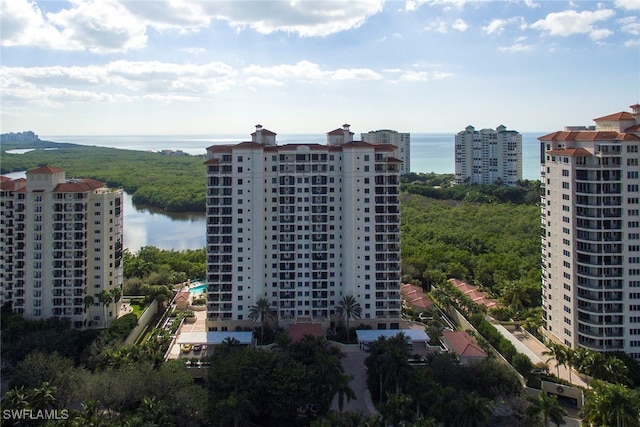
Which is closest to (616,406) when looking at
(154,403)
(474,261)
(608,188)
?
(608,188)

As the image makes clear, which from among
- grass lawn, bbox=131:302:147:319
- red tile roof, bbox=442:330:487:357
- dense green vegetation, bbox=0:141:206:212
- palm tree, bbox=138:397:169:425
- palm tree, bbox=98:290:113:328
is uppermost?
dense green vegetation, bbox=0:141:206:212

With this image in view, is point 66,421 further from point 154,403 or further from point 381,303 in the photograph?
point 381,303

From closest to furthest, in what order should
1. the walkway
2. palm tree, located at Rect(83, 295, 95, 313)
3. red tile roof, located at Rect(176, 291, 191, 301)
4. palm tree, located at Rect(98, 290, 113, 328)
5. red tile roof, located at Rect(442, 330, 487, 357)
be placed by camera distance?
1. the walkway
2. red tile roof, located at Rect(442, 330, 487, 357)
3. palm tree, located at Rect(83, 295, 95, 313)
4. palm tree, located at Rect(98, 290, 113, 328)
5. red tile roof, located at Rect(176, 291, 191, 301)

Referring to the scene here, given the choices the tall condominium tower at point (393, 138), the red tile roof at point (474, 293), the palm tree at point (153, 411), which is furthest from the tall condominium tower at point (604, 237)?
the tall condominium tower at point (393, 138)

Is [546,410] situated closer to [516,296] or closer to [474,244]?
[516,296]

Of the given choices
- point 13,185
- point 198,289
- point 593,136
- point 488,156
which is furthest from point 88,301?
point 488,156

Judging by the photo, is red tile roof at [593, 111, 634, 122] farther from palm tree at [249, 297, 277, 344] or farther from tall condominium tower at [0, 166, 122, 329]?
tall condominium tower at [0, 166, 122, 329]

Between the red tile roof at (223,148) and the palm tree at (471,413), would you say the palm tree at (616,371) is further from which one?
the red tile roof at (223,148)

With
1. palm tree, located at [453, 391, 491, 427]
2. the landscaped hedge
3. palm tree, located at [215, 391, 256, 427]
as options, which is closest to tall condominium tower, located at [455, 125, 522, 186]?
the landscaped hedge

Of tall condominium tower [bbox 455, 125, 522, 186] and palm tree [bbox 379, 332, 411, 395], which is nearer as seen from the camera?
palm tree [bbox 379, 332, 411, 395]
